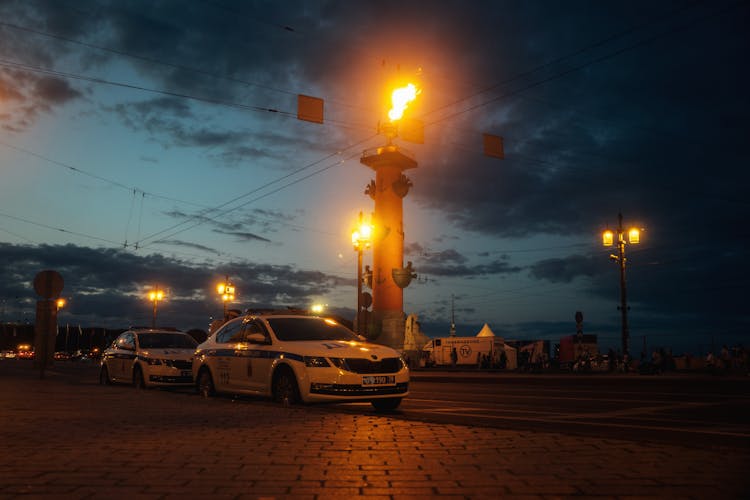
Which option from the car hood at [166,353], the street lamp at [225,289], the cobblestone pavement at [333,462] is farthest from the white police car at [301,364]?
the street lamp at [225,289]

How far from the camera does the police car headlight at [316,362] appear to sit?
10.7m

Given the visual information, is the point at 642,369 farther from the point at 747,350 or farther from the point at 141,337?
the point at 141,337

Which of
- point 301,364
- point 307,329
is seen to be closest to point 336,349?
point 301,364

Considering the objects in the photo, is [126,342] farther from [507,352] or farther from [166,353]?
[507,352]

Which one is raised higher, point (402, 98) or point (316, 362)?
point (402, 98)

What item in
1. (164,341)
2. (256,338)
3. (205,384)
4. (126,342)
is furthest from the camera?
(126,342)

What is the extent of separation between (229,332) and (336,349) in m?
3.27

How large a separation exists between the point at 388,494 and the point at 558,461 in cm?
179

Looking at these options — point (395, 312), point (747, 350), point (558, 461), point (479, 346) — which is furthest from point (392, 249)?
point (558, 461)

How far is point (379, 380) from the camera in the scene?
10.8 metres

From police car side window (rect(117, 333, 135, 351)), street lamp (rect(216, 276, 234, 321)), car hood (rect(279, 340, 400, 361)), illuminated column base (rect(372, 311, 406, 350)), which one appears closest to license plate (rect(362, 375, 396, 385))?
car hood (rect(279, 340, 400, 361))

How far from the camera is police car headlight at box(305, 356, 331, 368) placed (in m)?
10.7

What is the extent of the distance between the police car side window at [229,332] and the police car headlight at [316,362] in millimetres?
2559

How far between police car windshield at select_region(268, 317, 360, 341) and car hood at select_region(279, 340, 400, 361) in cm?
37
